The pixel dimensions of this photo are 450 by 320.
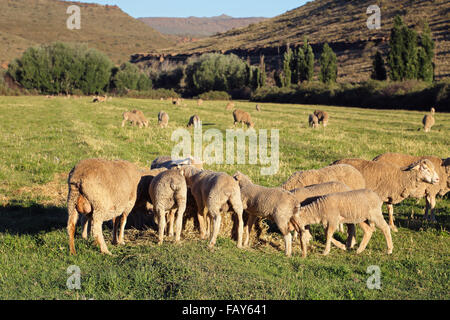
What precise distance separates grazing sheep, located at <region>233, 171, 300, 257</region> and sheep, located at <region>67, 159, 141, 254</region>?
2.08 metres

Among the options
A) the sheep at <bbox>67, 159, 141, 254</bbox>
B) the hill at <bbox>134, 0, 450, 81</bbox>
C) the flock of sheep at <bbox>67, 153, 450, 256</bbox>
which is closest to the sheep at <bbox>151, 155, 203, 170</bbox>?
the flock of sheep at <bbox>67, 153, 450, 256</bbox>

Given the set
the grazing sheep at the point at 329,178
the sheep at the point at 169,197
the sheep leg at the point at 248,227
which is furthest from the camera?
the grazing sheep at the point at 329,178

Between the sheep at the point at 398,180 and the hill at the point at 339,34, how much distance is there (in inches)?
2441

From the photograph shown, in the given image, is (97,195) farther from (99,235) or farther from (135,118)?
(135,118)

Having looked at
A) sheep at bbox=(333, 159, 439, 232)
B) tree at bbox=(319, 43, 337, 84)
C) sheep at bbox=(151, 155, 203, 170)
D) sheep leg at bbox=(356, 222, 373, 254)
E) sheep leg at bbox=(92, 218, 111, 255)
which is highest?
tree at bbox=(319, 43, 337, 84)

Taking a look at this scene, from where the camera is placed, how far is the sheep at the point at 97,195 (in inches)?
268

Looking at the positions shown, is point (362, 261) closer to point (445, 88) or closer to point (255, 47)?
point (445, 88)

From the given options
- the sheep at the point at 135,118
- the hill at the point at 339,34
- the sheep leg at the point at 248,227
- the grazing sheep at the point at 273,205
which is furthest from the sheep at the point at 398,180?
the hill at the point at 339,34

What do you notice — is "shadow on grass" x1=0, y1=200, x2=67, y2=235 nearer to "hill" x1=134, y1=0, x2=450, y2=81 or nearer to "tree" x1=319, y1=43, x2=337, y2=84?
"tree" x1=319, y1=43, x2=337, y2=84

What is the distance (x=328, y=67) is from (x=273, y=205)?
67634 mm

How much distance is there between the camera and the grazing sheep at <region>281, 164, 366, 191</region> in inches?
357

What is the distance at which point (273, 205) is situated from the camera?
24.0 feet

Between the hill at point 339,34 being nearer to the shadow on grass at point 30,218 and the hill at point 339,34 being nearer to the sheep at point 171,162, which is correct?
the sheep at point 171,162
